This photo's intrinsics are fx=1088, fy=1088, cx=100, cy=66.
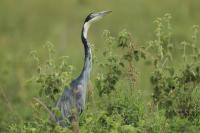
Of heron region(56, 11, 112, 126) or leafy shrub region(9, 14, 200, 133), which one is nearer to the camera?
leafy shrub region(9, 14, 200, 133)

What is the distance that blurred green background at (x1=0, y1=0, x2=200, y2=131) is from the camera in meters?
19.2

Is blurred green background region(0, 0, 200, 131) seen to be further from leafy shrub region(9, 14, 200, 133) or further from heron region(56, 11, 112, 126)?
leafy shrub region(9, 14, 200, 133)

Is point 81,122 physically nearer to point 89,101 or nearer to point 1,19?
point 89,101

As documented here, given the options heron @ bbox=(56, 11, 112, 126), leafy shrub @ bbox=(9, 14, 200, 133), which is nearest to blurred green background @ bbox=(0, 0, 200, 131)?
heron @ bbox=(56, 11, 112, 126)

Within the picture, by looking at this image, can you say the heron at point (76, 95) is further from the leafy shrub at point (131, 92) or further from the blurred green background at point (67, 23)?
the blurred green background at point (67, 23)

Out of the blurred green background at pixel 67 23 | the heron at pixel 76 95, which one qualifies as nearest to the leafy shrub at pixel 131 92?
the heron at pixel 76 95

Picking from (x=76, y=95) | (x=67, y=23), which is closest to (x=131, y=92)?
(x=76, y=95)

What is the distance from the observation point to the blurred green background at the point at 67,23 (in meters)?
19.2

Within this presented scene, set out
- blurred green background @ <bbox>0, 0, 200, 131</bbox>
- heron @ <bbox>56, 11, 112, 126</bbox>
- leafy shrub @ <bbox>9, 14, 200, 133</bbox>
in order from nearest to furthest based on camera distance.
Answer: leafy shrub @ <bbox>9, 14, 200, 133</bbox>
heron @ <bbox>56, 11, 112, 126</bbox>
blurred green background @ <bbox>0, 0, 200, 131</bbox>

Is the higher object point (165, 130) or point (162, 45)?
point (162, 45)

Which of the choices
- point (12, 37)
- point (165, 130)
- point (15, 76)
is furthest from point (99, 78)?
point (12, 37)

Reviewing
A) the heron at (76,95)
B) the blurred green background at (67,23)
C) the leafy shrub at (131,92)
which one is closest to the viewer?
the leafy shrub at (131,92)

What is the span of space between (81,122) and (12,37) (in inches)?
382

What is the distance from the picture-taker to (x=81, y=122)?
11062 mm
